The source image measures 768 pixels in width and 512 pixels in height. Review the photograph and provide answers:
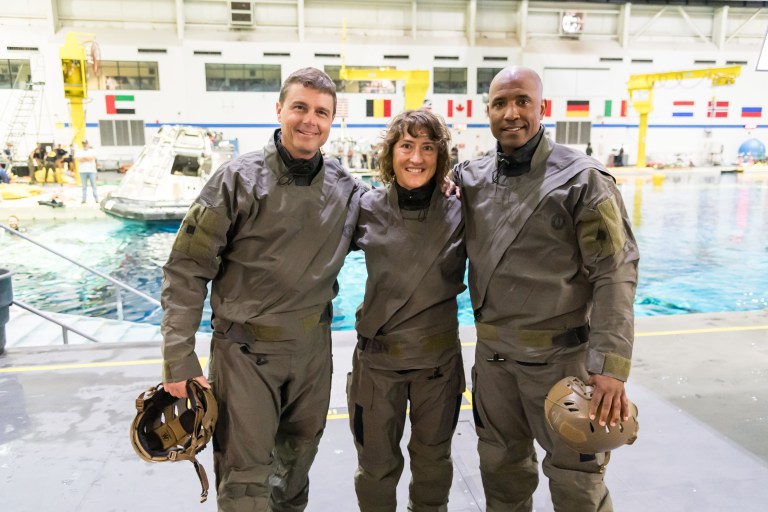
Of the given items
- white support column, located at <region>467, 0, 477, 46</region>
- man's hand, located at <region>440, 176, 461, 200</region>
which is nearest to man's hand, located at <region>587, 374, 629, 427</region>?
man's hand, located at <region>440, 176, 461, 200</region>

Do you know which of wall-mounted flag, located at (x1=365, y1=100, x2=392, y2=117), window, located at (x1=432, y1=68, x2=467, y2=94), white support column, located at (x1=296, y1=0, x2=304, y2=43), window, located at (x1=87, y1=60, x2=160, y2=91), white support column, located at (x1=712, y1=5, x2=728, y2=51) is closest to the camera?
window, located at (x1=87, y1=60, x2=160, y2=91)

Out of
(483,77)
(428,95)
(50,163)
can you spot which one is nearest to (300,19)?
(428,95)

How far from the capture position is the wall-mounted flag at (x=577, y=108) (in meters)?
28.9

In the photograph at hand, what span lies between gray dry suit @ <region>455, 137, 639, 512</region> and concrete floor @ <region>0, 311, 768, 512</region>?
629 millimetres

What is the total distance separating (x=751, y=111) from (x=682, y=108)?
4082 mm

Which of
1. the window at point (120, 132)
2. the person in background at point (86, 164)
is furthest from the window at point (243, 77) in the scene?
the person in background at point (86, 164)

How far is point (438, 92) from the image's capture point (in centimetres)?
2806

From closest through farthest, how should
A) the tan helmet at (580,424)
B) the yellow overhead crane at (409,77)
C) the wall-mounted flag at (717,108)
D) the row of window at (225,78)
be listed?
the tan helmet at (580,424)
the yellow overhead crane at (409,77)
the row of window at (225,78)
the wall-mounted flag at (717,108)

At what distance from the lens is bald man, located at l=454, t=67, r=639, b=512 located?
2043 millimetres

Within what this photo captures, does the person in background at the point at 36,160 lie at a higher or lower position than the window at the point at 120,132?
lower

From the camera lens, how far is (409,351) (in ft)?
7.63

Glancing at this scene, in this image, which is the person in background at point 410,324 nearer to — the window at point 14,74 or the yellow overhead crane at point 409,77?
the yellow overhead crane at point 409,77

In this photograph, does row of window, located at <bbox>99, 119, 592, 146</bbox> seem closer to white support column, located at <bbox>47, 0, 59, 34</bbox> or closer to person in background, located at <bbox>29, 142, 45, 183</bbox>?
person in background, located at <bbox>29, 142, 45, 183</bbox>

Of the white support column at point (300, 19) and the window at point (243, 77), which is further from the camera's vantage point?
the window at point (243, 77)
